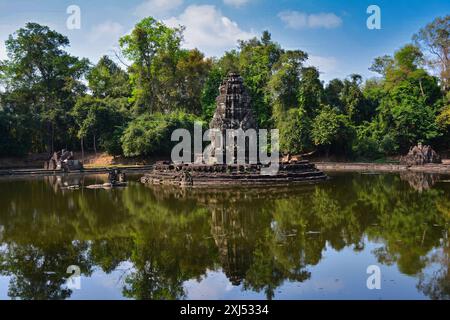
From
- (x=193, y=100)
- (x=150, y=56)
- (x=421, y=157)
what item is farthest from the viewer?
(x=193, y=100)

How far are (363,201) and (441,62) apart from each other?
36131 millimetres

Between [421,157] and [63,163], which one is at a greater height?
[421,157]

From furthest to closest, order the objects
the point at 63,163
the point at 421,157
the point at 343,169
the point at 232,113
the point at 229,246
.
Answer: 1. the point at 63,163
2. the point at 343,169
3. the point at 421,157
4. the point at 232,113
5. the point at 229,246

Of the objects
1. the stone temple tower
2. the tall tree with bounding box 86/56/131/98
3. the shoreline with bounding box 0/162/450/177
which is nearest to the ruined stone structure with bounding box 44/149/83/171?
the shoreline with bounding box 0/162/450/177

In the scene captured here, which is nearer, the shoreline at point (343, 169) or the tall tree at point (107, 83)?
the shoreline at point (343, 169)

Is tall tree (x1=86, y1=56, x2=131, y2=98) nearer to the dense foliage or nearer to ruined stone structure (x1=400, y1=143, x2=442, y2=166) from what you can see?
the dense foliage

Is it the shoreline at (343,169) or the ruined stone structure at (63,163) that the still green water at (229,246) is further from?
the ruined stone structure at (63,163)

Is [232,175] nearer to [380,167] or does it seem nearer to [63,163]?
[380,167]

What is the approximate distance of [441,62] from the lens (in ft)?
163

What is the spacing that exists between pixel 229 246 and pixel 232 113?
833 inches

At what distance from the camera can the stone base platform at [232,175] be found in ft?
91.6

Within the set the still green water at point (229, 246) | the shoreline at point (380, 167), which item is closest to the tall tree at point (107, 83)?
the shoreline at point (380, 167)

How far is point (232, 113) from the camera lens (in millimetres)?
32938

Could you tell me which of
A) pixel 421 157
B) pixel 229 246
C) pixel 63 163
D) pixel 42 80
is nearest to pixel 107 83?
pixel 42 80
